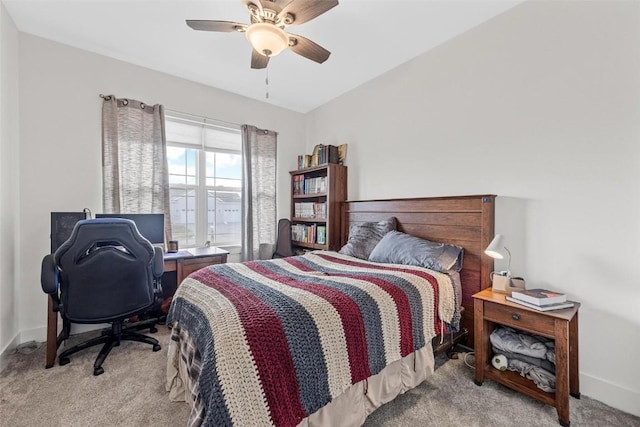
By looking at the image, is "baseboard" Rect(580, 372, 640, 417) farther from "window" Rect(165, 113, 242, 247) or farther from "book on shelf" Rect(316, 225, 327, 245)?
"window" Rect(165, 113, 242, 247)

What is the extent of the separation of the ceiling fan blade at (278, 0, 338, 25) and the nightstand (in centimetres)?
208

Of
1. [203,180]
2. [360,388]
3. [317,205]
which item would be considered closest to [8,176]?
[203,180]

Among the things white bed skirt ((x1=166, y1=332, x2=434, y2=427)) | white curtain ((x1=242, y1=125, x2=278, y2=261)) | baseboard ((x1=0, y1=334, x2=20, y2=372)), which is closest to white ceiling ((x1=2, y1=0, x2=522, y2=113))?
white curtain ((x1=242, y1=125, x2=278, y2=261))

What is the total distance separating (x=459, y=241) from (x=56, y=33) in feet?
13.0

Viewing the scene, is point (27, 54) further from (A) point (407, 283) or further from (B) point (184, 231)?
(A) point (407, 283)

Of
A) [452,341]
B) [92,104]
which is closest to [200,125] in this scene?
[92,104]

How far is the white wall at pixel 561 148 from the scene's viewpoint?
1593 millimetres

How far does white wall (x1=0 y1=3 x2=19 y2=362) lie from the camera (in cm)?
202

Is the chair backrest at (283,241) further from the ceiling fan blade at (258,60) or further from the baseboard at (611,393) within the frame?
the baseboard at (611,393)

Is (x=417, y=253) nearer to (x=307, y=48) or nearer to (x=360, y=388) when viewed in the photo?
(x=360, y=388)

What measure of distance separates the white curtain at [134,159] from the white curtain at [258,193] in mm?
927

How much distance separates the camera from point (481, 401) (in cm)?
162

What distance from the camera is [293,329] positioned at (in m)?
1.16

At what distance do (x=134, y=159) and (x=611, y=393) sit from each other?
425 centimetres
